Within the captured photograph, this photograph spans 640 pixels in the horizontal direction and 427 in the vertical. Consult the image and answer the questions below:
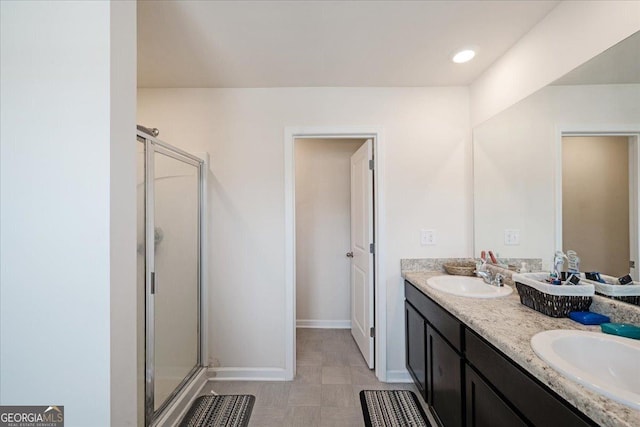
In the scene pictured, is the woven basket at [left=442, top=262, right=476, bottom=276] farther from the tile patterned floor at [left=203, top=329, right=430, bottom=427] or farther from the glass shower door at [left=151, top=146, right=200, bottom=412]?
the glass shower door at [left=151, top=146, right=200, bottom=412]

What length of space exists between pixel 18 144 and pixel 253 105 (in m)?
1.50

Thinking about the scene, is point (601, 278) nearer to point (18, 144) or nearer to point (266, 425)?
point (266, 425)

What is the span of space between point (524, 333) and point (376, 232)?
1.28m

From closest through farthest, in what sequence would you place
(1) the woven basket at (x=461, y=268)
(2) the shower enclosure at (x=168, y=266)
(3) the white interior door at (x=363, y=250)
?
(2) the shower enclosure at (x=168, y=266), (1) the woven basket at (x=461, y=268), (3) the white interior door at (x=363, y=250)

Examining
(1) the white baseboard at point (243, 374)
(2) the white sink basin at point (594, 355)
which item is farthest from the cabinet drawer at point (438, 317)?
(1) the white baseboard at point (243, 374)

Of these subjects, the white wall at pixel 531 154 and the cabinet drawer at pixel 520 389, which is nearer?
the cabinet drawer at pixel 520 389

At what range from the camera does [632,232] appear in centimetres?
107

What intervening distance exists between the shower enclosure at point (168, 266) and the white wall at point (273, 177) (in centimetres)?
18

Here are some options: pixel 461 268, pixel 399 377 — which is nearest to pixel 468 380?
pixel 461 268

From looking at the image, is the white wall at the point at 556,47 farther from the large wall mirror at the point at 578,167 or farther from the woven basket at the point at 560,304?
the woven basket at the point at 560,304

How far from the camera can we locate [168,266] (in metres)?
1.76

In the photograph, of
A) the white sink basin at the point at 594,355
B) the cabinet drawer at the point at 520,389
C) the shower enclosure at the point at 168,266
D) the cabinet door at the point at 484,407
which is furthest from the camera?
the shower enclosure at the point at 168,266

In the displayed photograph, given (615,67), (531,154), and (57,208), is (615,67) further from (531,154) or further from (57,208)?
(57,208)

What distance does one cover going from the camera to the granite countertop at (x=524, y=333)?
0.64m
